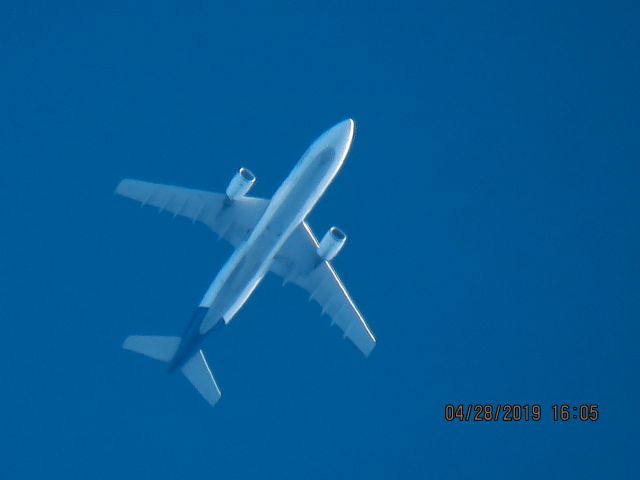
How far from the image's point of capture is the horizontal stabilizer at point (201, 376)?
132ft

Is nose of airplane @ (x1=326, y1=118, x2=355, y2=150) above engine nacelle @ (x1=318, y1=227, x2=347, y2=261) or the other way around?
above

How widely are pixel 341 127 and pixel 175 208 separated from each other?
890 cm

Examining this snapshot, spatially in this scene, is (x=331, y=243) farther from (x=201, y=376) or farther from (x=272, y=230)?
(x=201, y=376)

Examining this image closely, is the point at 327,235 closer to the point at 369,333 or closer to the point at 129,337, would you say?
the point at 369,333

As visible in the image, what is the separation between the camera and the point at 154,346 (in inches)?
1549

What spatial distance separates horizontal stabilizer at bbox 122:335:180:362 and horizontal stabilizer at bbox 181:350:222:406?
1.22 m

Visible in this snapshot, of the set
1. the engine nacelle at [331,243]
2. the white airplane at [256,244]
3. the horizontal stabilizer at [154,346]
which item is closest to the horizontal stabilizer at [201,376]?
the white airplane at [256,244]

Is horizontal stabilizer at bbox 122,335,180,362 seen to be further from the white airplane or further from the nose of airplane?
the nose of airplane

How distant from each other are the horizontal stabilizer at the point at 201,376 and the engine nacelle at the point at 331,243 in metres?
7.35

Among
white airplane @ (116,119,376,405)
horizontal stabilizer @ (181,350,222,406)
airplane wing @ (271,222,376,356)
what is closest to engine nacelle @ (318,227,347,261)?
white airplane @ (116,119,376,405)

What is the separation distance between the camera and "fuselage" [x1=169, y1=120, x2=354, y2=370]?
3706 centimetres

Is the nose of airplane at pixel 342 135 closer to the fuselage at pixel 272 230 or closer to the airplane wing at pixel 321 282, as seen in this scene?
the fuselage at pixel 272 230

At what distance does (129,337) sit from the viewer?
39.5 metres

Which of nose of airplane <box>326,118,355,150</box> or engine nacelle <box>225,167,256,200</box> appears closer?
nose of airplane <box>326,118,355,150</box>
